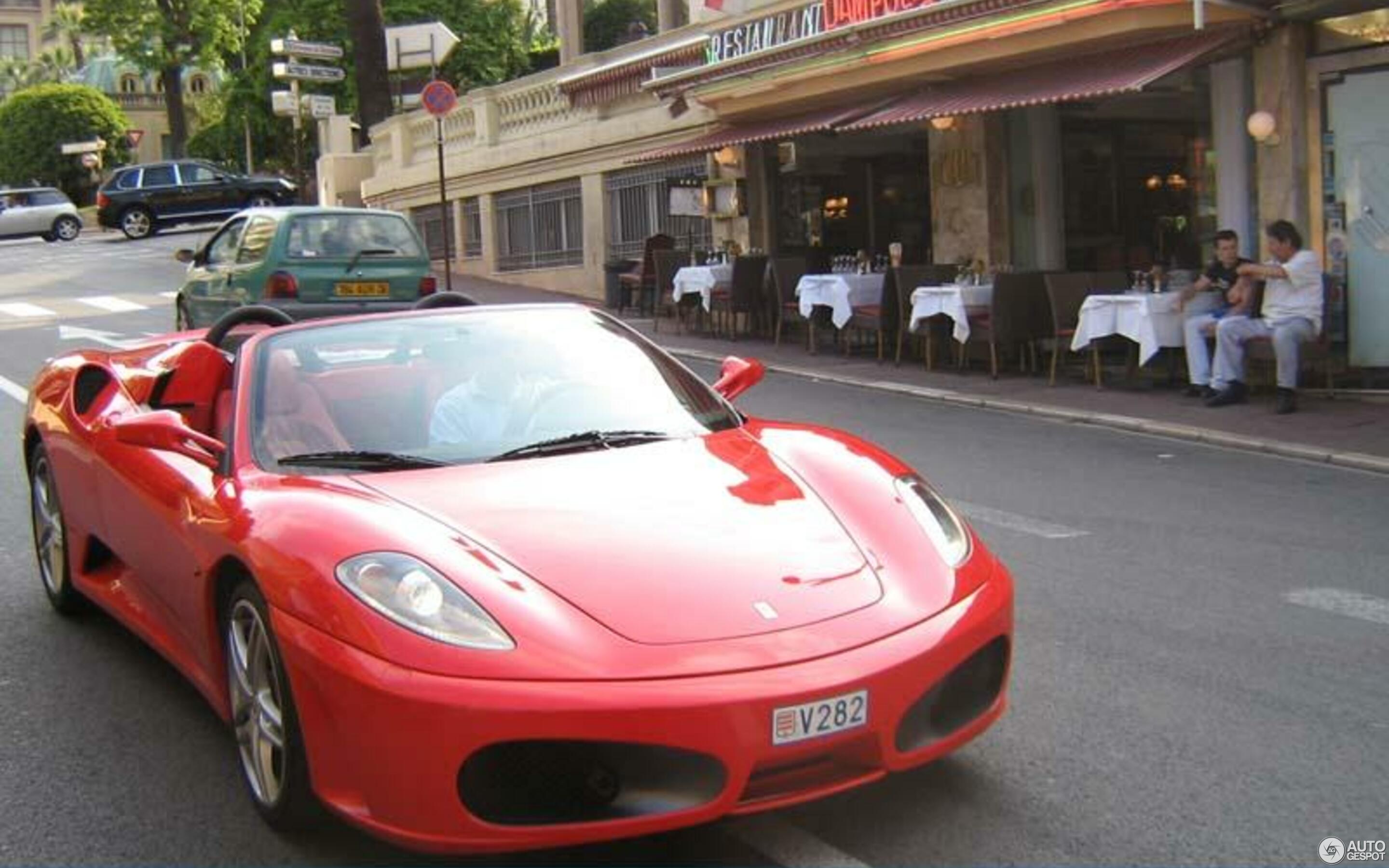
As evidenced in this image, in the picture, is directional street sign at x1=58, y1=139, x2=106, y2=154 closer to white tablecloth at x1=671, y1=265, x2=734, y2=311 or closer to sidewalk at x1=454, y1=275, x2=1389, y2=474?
white tablecloth at x1=671, y1=265, x2=734, y2=311

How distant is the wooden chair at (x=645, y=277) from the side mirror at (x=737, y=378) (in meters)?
15.8

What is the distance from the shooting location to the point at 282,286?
14789mm

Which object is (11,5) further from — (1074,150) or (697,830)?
(697,830)

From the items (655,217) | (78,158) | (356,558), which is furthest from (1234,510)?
Answer: (78,158)

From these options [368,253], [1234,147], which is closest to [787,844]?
[1234,147]

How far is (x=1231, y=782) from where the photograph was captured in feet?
12.7

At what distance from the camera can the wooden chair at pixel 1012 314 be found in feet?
44.9

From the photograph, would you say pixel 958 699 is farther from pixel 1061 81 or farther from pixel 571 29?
pixel 571 29

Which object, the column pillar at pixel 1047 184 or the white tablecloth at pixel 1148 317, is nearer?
the white tablecloth at pixel 1148 317

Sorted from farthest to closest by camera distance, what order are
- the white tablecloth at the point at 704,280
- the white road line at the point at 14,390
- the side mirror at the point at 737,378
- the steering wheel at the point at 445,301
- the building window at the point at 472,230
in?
1. the building window at the point at 472,230
2. the white tablecloth at the point at 704,280
3. the white road line at the point at 14,390
4. the steering wheel at the point at 445,301
5. the side mirror at the point at 737,378

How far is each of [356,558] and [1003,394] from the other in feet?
32.7

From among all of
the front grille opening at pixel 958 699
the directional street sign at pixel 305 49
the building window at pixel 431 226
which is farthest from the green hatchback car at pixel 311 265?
the building window at pixel 431 226

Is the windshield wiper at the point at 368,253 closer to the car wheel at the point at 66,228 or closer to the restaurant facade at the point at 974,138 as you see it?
the restaurant facade at the point at 974,138
